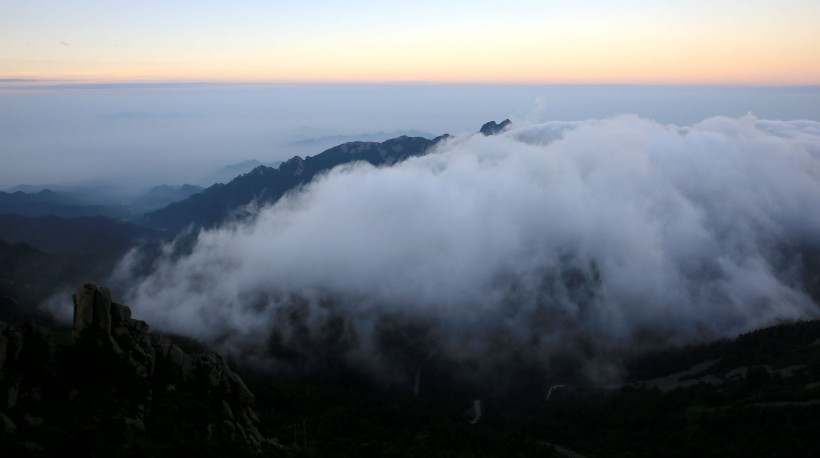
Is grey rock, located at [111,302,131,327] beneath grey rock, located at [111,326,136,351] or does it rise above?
above

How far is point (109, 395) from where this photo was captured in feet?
138

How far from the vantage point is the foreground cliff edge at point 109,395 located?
3625 cm

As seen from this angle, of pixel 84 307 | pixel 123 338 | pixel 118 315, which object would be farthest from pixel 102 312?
pixel 123 338

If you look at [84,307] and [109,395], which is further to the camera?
[84,307]

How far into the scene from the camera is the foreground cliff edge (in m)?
36.2

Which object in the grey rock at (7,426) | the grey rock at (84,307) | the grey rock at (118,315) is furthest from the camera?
the grey rock at (118,315)

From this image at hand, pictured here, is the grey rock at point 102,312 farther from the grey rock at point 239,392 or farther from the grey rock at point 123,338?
the grey rock at point 239,392

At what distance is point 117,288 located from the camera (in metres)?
197

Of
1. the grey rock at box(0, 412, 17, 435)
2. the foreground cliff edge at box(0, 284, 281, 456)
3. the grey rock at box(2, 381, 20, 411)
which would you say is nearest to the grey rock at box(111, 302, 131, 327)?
the foreground cliff edge at box(0, 284, 281, 456)

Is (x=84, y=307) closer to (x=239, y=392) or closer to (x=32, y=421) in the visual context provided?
(x=32, y=421)

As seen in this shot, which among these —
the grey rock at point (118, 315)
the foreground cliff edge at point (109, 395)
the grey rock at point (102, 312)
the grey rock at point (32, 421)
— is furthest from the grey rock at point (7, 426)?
the grey rock at point (118, 315)

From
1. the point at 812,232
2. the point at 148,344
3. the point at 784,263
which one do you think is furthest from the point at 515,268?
the point at 148,344

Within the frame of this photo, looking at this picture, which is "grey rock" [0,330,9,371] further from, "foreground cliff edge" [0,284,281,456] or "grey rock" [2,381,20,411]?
"grey rock" [2,381,20,411]

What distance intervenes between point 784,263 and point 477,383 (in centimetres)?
10399
